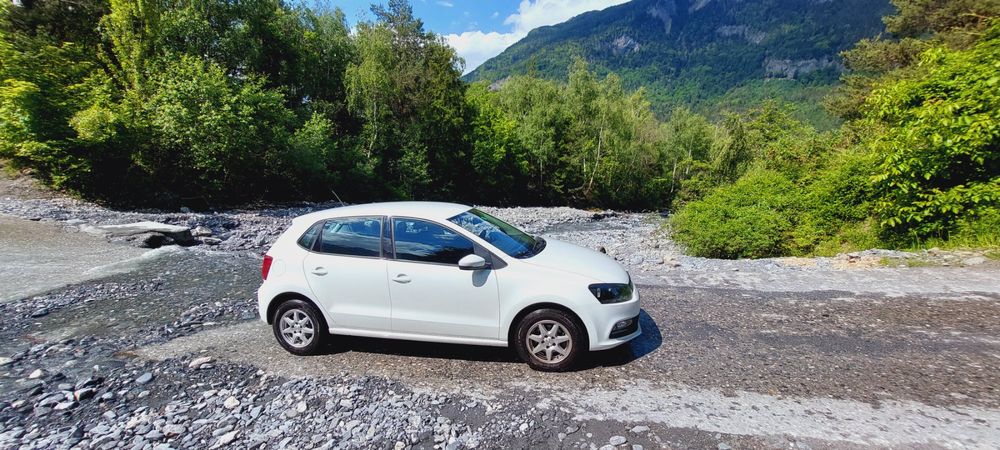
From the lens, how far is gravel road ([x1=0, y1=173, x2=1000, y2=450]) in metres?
3.66

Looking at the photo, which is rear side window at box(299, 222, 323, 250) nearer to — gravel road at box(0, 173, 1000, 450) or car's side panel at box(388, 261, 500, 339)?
car's side panel at box(388, 261, 500, 339)

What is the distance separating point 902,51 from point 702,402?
82.2 feet

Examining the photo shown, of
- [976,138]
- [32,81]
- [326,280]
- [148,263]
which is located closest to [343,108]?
[32,81]

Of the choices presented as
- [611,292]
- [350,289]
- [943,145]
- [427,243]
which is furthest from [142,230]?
[943,145]

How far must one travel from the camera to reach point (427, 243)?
495 centimetres

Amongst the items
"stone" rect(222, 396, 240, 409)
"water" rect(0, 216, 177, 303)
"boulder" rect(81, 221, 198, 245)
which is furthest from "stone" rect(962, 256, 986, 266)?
"boulder" rect(81, 221, 198, 245)

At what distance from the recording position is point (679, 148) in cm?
4588

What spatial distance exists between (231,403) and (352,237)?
2.11 metres

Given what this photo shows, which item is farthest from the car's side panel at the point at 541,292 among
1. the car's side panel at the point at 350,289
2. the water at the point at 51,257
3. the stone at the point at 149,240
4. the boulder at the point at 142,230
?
the boulder at the point at 142,230

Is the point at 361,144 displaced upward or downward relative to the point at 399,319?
upward

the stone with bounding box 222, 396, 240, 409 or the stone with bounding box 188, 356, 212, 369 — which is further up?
the stone with bounding box 188, 356, 212, 369

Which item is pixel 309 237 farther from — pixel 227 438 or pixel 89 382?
pixel 89 382

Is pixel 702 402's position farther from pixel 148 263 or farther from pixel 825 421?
pixel 148 263

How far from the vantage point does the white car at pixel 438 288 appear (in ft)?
15.2
